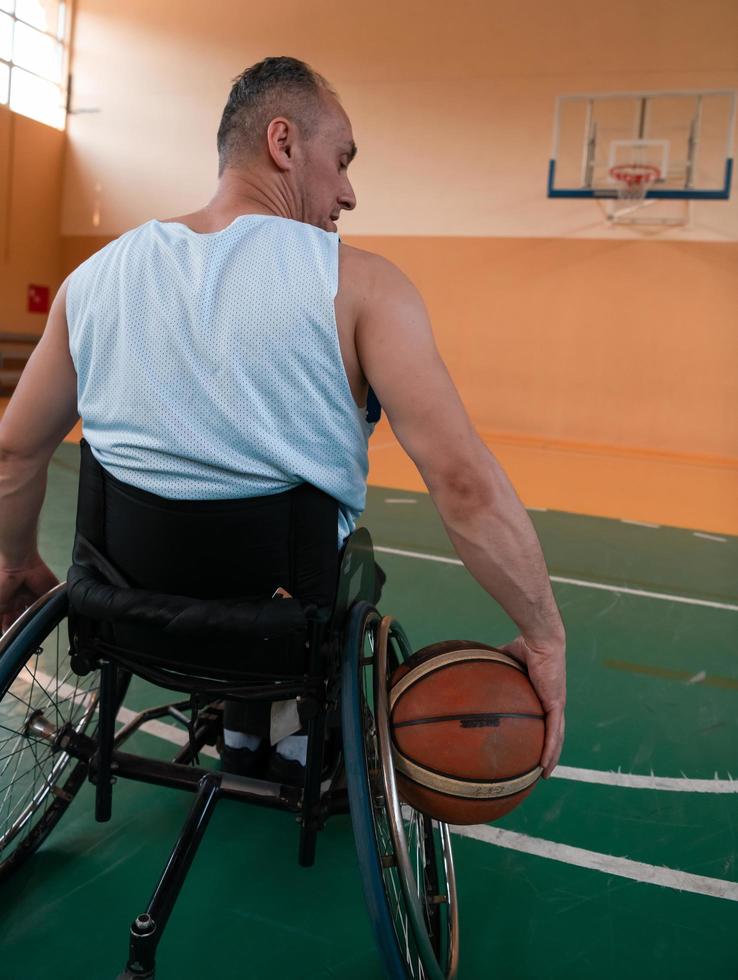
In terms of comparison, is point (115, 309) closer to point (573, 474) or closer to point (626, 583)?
point (626, 583)

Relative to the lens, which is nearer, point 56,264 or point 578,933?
point 578,933

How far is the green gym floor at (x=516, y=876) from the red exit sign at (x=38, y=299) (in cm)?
1023

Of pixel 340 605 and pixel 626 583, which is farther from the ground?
pixel 340 605

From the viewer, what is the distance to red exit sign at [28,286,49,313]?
1143 centimetres

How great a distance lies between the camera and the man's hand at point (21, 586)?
1.55m

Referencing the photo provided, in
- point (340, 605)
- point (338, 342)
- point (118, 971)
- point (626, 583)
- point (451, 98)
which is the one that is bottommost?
point (118, 971)

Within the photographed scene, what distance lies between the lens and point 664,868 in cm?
→ 178

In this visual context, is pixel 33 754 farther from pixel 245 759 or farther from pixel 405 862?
pixel 405 862

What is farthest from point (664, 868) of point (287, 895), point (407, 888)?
point (407, 888)

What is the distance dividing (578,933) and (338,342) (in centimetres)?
119

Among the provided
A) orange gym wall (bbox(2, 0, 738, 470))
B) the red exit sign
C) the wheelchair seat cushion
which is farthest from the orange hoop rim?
the wheelchair seat cushion

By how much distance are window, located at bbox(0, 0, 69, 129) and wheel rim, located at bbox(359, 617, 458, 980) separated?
38.3ft

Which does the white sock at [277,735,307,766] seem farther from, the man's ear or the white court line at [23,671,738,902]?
the man's ear

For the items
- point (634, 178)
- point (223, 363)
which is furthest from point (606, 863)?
point (634, 178)
